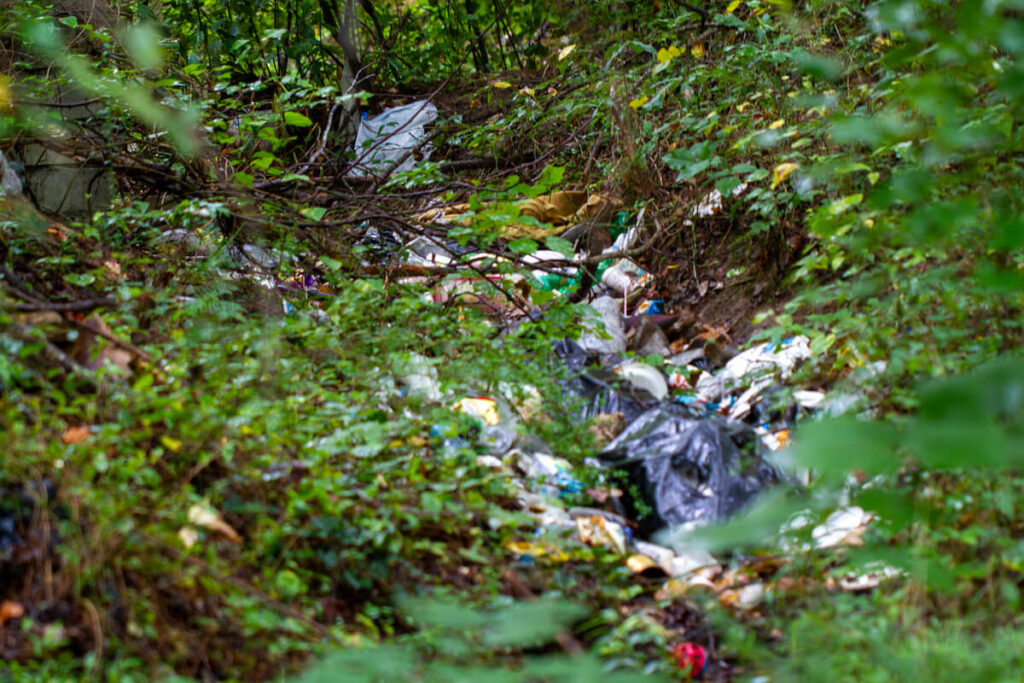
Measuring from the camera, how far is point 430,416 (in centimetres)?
221

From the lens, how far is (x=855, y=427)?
80 cm

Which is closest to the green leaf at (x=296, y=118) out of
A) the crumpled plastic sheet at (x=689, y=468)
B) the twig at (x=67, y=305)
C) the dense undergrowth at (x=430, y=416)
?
the dense undergrowth at (x=430, y=416)

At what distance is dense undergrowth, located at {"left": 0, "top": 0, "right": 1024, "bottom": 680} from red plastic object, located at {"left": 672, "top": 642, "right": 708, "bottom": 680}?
4cm

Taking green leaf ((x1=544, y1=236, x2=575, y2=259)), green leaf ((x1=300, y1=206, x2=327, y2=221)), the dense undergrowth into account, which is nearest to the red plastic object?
the dense undergrowth

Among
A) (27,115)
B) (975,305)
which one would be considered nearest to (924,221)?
(975,305)

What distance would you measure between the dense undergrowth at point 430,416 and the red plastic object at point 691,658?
0.12 feet

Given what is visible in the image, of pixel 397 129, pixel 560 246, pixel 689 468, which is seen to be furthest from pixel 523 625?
pixel 397 129

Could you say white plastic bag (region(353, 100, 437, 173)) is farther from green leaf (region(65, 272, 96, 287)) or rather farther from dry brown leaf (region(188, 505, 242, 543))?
dry brown leaf (region(188, 505, 242, 543))

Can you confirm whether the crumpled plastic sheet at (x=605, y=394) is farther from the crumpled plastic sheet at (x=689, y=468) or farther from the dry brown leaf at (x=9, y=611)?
the dry brown leaf at (x=9, y=611)

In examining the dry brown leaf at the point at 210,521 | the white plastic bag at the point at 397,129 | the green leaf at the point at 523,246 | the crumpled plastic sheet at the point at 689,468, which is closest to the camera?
the dry brown leaf at the point at 210,521

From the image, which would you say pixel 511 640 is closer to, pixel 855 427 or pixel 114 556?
pixel 855 427

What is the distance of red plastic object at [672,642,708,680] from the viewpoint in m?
1.64

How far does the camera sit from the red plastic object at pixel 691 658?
1642mm

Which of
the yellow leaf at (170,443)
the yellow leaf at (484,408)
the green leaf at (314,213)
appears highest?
the green leaf at (314,213)
